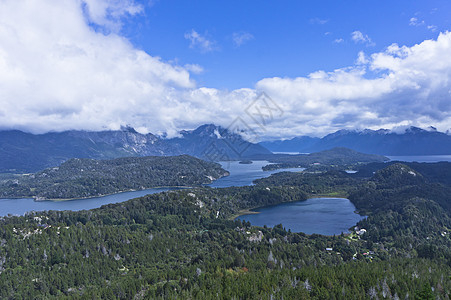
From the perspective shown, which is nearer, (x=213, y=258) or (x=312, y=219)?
(x=213, y=258)

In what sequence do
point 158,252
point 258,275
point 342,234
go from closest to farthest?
point 258,275 < point 158,252 < point 342,234

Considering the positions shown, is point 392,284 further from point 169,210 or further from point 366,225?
point 169,210

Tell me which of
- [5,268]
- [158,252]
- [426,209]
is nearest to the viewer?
[5,268]

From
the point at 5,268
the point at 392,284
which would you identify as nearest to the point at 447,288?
the point at 392,284

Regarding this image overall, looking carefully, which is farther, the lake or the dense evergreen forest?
the lake

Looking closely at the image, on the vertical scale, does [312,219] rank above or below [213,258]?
below
